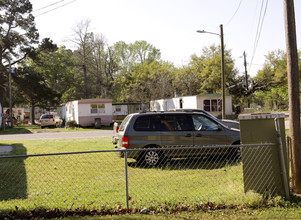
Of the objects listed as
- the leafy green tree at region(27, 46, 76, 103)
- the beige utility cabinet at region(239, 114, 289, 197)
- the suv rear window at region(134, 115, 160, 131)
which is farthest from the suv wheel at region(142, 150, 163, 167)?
the leafy green tree at region(27, 46, 76, 103)

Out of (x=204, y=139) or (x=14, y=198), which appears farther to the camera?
(x=204, y=139)

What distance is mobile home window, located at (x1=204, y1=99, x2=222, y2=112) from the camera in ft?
115

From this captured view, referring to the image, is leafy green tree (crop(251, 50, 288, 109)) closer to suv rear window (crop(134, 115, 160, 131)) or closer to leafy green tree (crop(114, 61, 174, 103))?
leafy green tree (crop(114, 61, 174, 103))

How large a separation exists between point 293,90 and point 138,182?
149 inches

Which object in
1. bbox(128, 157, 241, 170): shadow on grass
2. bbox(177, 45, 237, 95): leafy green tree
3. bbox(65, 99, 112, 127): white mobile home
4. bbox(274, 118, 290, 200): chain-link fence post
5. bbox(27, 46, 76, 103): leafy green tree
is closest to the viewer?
bbox(274, 118, 290, 200): chain-link fence post

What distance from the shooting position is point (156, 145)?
9.23m

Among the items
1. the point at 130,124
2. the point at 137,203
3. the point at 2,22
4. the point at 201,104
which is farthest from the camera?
the point at 2,22

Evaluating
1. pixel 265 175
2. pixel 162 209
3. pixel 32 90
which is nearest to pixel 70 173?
pixel 162 209

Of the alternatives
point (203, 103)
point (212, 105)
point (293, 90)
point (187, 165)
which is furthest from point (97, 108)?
point (293, 90)

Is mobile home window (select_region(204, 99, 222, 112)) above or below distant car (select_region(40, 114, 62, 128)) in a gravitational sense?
above

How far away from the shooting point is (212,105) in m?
35.4

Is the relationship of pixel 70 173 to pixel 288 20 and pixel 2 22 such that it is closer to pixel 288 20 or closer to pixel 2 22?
pixel 288 20

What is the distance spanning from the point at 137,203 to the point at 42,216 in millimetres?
1555

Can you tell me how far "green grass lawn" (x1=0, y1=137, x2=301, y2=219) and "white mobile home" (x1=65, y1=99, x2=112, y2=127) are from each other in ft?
70.2
